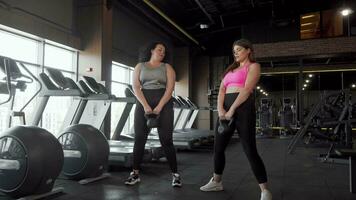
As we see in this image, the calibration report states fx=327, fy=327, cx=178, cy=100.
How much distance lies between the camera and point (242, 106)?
98.7 inches

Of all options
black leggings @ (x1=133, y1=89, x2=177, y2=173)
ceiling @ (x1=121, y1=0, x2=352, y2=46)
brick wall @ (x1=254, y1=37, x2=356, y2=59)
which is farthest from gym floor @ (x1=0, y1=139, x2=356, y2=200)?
brick wall @ (x1=254, y1=37, x2=356, y2=59)

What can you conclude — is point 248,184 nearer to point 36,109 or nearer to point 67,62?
point 36,109

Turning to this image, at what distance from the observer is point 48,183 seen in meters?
2.66

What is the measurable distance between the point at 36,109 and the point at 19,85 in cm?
45

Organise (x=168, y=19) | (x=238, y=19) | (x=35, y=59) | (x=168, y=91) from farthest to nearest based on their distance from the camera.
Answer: (x=238, y=19)
(x=168, y=19)
(x=35, y=59)
(x=168, y=91)

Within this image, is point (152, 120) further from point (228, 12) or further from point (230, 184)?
point (228, 12)

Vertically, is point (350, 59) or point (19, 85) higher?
point (350, 59)

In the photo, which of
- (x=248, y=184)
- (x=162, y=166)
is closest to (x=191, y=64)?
(x=162, y=166)

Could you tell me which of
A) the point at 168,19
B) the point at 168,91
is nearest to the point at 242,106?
the point at 168,91

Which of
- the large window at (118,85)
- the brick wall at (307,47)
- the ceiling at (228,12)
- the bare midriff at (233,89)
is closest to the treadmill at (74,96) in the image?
the bare midriff at (233,89)

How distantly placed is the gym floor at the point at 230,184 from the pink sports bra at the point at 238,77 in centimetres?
93

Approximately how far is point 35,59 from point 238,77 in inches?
200

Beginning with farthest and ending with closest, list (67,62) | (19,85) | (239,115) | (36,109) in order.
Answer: (67,62)
(36,109)
(19,85)
(239,115)

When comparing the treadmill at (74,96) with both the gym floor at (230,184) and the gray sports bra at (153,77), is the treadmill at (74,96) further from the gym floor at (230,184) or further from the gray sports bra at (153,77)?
the gray sports bra at (153,77)
